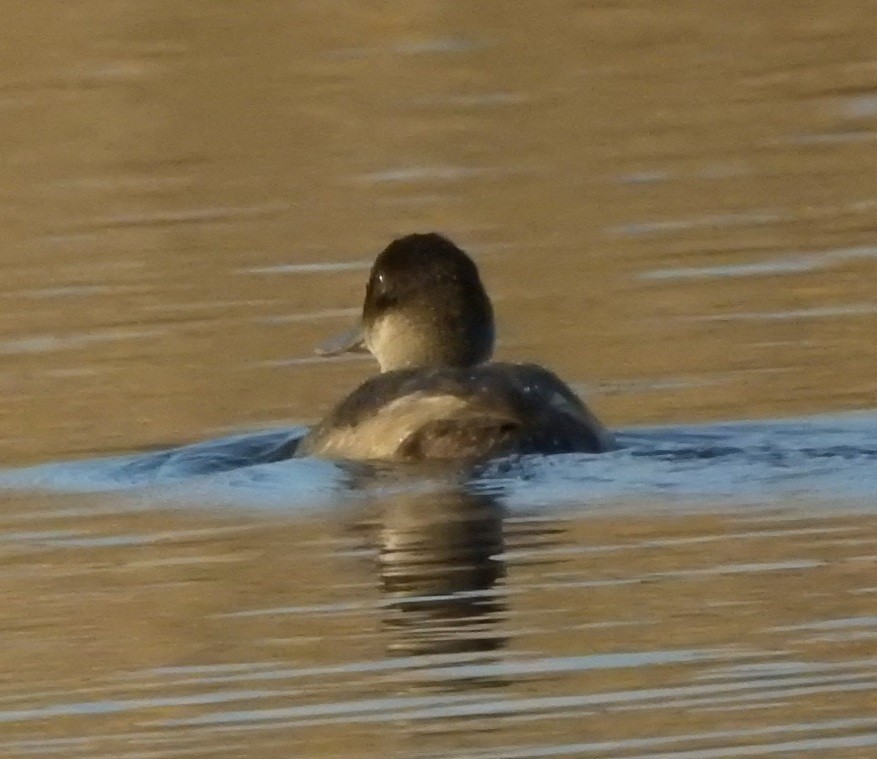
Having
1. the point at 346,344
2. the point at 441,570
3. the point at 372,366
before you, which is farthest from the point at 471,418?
the point at 372,366

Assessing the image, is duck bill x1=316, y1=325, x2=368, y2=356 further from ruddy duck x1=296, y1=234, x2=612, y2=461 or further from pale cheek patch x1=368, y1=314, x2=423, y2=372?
pale cheek patch x1=368, y1=314, x2=423, y2=372

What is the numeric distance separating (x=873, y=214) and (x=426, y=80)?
5.69 metres

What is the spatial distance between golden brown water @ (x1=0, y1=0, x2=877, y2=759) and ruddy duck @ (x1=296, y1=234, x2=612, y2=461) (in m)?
0.45

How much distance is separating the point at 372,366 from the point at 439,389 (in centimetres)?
298

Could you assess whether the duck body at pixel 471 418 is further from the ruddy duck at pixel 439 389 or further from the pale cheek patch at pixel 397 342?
the pale cheek patch at pixel 397 342

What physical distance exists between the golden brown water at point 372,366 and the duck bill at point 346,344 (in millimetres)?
233

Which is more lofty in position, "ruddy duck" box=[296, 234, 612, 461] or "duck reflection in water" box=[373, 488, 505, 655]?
"ruddy duck" box=[296, 234, 612, 461]

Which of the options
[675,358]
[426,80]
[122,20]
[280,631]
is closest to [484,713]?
[280,631]

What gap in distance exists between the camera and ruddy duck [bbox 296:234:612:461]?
378 inches

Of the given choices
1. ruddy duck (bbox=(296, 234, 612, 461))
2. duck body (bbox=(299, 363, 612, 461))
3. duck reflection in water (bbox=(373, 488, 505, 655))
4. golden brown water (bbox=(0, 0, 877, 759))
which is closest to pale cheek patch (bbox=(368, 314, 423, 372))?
ruddy duck (bbox=(296, 234, 612, 461))

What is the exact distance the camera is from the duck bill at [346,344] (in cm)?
1143

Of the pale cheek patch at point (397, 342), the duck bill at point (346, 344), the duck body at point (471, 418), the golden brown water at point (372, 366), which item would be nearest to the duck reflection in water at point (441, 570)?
the golden brown water at point (372, 366)

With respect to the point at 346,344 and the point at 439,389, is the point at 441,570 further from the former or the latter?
the point at 346,344

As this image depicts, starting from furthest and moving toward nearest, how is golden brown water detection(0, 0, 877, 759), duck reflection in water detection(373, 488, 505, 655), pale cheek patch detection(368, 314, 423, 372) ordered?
1. pale cheek patch detection(368, 314, 423, 372)
2. duck reflection in water detection(373, 488, 505, 655)
3. golden brown water detection(0, 0, 877, 759)
